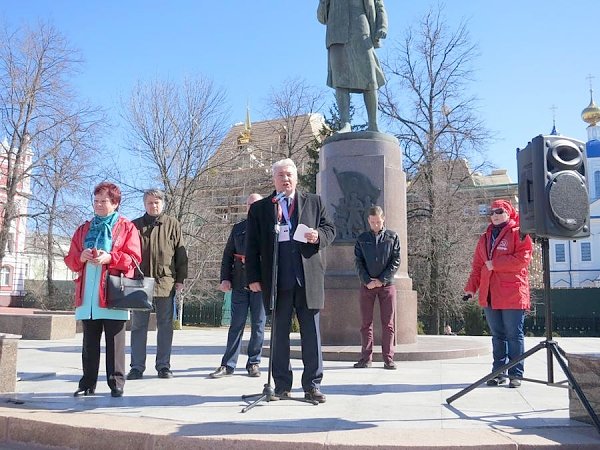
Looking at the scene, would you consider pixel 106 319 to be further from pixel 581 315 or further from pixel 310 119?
pixel 310 119

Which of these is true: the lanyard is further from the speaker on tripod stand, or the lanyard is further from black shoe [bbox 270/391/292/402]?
the speaker on tripod stand

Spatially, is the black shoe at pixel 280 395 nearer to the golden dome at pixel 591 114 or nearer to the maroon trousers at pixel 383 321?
the maroon trousers at pixel 383 321

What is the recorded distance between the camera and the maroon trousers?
7.10 m

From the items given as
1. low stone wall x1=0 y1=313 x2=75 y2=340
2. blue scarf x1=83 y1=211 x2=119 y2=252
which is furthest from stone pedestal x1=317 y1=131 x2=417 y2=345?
low stone wall x1=0 y1=313 x2=75 y2=340

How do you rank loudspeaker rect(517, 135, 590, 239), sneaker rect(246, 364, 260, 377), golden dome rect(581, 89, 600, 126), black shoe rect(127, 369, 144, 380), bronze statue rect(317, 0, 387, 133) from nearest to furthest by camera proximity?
loudspeaker rect(517, 135, 590, 239) < black shoe rect(127, 369, 144, 380) < sneaker rect(246, 364, 260, 377) < bronze statue rect(317, 0, 387, 133) < golden dome rect(581, 89, 600, 126)

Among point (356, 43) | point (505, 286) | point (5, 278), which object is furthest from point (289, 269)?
point (5, 278)

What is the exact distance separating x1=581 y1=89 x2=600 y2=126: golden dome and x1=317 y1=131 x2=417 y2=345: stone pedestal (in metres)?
84.1

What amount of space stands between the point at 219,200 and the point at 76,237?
29.7 meters

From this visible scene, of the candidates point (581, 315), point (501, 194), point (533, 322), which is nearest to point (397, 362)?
point (533, 322)

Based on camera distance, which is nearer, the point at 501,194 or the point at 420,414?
the point at 420,414

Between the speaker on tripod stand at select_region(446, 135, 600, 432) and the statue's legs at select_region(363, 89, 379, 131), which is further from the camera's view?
the statue's legs at select_region(363, 89, 379, 131)

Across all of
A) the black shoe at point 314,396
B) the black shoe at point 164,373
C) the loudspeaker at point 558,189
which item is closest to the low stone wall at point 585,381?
the loudspeaker at point 558,189

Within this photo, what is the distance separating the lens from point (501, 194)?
168 ft

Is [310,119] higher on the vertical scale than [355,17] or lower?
higher
